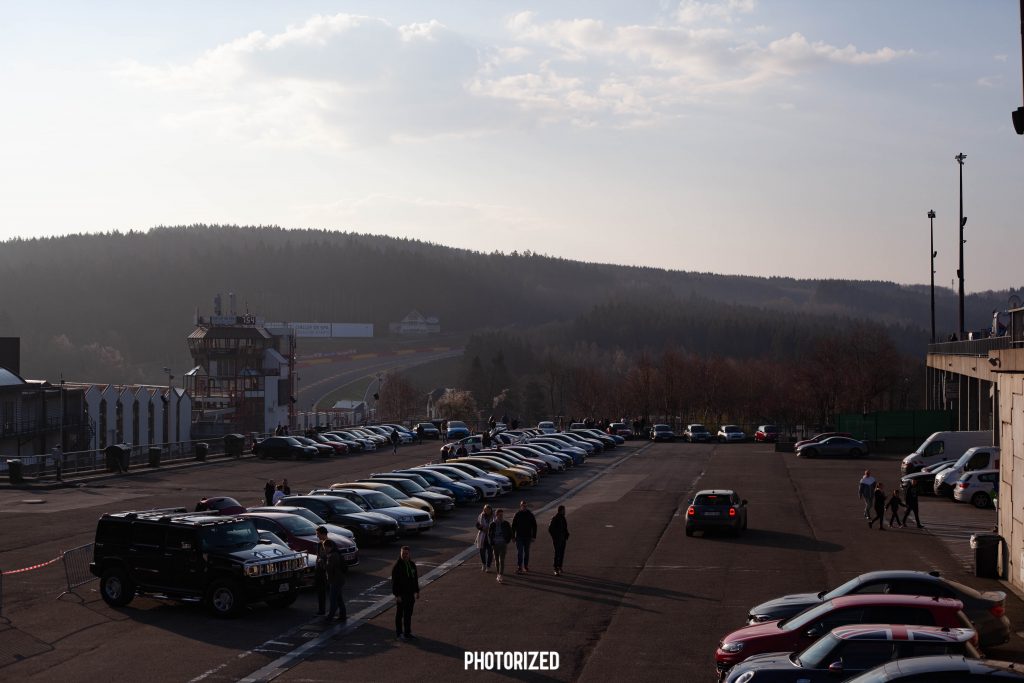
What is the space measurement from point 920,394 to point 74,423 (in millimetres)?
110662

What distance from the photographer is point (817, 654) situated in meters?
11.9

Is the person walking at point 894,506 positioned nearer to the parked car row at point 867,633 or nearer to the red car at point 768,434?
the parked car row at point 867,633

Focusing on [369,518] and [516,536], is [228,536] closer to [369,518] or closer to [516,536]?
[516,536]

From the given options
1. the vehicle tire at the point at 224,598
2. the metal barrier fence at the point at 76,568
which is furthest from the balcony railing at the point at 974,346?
the metal barrier fence at the point at 76,568

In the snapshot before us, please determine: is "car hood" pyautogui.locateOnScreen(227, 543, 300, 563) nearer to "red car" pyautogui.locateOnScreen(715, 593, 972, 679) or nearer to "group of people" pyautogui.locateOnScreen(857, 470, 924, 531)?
"red car" pyautogui.locateOnScreen(715, 593, 972, 679)

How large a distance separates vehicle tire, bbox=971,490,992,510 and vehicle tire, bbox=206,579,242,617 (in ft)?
88.9

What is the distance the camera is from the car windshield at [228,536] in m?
19.7

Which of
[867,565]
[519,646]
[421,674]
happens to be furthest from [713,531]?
[421,674]

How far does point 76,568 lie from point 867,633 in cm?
1753

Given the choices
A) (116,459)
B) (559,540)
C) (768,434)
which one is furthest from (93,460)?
(768,434)

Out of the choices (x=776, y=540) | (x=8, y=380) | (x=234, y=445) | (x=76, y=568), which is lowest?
(x=234, y=445)

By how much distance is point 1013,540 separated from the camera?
22.7m

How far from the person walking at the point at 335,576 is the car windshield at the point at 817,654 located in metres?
9.09

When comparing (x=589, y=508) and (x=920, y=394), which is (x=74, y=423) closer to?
(x=589, y=508)
